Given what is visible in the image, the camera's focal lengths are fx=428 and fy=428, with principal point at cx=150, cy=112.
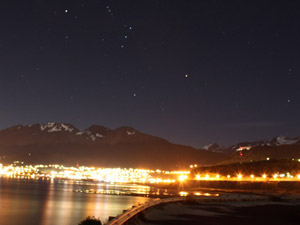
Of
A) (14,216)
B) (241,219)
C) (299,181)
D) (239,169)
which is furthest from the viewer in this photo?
(239,169)

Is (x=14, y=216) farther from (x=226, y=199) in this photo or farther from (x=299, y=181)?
(x=299, y=181)

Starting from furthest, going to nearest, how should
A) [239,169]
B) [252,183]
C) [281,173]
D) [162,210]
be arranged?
[239,169] < [281,173] < [252,183] < [162,210]

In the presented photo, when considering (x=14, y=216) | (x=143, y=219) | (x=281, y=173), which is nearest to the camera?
(x=143, y=219)

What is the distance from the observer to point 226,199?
64.7 m

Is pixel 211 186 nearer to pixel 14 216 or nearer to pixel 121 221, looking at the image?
pixel 14 216

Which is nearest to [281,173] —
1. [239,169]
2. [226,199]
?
[239,169]

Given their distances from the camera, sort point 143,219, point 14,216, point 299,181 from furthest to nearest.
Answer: point 299,181
point 14,216
point 143,219

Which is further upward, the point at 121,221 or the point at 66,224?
the point at 121,221

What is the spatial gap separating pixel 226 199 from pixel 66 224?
962 inches

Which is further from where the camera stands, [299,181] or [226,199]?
[299,181]

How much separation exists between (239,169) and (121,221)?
147 m

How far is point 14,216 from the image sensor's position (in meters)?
61.6

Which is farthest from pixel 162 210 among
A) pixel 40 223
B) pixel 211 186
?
pixel 211 186

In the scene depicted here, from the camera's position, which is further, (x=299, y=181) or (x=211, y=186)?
(x=211, y=186)
